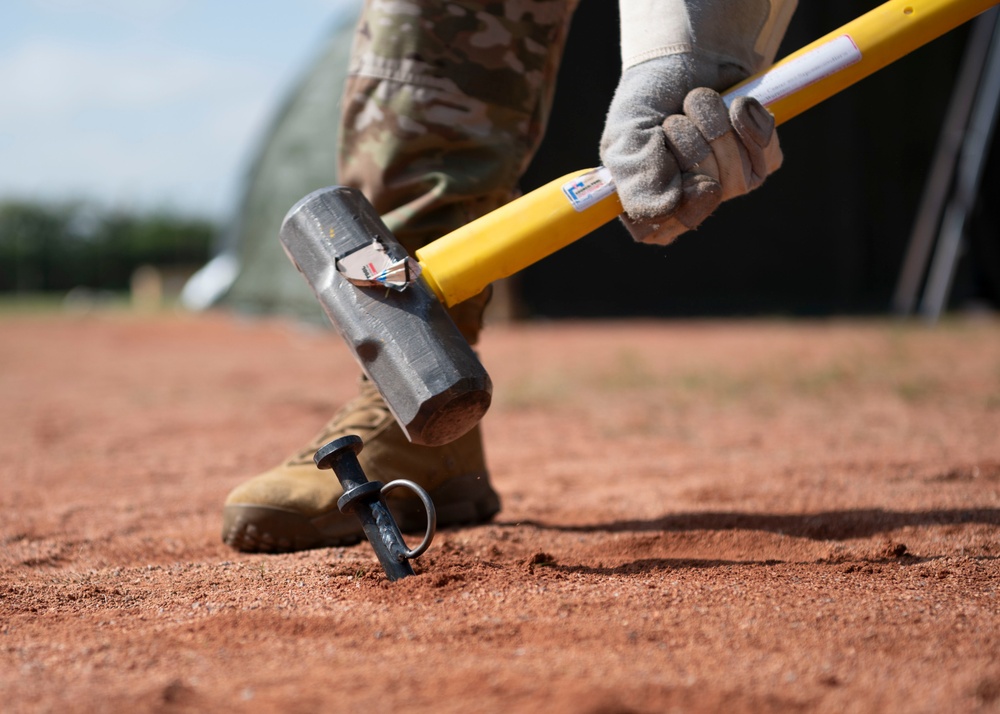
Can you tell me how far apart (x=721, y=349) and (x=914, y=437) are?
2971mm

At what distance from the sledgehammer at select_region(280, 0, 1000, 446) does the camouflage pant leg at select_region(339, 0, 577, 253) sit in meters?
0.31

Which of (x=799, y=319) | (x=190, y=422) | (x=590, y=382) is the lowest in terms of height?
(x=799, y=319)

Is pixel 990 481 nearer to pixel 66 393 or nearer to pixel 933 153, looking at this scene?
pixel 66 393

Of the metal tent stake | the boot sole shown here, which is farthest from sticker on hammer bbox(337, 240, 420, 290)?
the boot sole

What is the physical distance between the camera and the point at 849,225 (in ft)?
33.8

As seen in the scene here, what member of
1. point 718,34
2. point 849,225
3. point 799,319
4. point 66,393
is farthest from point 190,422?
point 849,225

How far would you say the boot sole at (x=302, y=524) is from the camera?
5.45 feet

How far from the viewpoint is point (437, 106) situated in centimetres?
173

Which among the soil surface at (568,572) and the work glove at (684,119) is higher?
the work glove at (684,119)

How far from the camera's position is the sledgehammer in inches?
53.5

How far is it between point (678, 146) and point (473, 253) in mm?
332

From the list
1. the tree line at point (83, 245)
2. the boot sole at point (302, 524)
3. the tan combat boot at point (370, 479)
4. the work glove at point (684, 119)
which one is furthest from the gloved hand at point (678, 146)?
the tree line at point (83, 245)

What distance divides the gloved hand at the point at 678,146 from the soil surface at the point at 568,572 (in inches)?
20.8

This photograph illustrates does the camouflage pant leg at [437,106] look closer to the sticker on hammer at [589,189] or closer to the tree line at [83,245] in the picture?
the sticker on hammer at [589,189]
